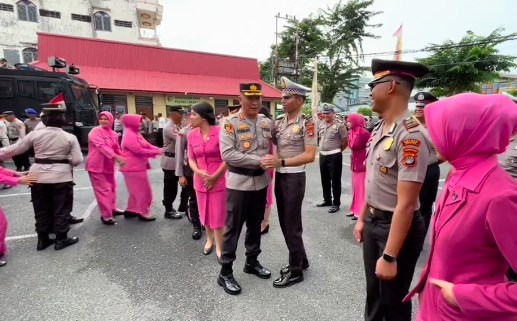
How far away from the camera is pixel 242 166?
2.48m

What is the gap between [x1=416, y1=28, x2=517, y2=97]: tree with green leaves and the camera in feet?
45.8

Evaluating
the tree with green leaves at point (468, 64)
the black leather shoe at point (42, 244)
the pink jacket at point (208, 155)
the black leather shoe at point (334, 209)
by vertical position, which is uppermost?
→ the tree with green leaves at point (468, 64)

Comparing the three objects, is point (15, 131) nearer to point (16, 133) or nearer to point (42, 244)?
point (16, 133)

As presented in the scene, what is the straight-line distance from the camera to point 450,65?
14938mm

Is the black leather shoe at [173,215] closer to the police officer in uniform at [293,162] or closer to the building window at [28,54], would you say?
the police officer in uniform at [293,162]

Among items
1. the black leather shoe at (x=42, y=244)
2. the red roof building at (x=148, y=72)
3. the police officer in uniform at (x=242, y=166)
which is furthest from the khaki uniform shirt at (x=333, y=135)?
the red roof building at (x=148, y=72)

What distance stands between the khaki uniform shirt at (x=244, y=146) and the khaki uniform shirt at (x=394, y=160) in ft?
3.26

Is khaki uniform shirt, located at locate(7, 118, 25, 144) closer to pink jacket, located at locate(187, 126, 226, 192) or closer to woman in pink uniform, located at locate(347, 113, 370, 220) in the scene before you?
pink jacket, located at locate(187, 126, 226, 192)

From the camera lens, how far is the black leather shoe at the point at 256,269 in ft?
9.23

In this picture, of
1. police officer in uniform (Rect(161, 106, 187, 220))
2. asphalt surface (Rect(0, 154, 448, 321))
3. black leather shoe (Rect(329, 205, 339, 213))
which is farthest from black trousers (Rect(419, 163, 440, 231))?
police officer in uniform (Rect(161, 106, 187, 220))

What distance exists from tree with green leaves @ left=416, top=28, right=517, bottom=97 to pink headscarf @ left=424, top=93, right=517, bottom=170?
1590 centimetres

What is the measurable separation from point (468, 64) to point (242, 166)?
16488 millimetres

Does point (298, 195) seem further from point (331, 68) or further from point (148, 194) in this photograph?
point (331, 68)

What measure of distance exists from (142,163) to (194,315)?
2.67 metres
